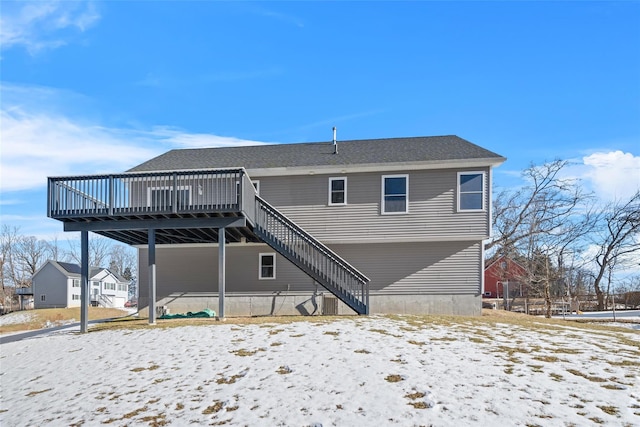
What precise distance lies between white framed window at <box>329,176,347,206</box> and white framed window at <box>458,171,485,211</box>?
414 centimetres

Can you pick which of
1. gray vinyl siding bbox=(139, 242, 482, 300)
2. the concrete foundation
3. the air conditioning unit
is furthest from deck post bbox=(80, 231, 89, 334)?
the air conditioning unit

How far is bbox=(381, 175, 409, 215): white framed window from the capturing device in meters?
17.6

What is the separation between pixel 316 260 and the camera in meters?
15.7

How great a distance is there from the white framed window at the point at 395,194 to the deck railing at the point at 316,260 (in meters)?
3.20

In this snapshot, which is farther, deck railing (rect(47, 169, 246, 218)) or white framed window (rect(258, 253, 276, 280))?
white framed window (rect(258, 253, 276, 280))

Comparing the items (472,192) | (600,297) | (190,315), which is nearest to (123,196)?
(190,315)

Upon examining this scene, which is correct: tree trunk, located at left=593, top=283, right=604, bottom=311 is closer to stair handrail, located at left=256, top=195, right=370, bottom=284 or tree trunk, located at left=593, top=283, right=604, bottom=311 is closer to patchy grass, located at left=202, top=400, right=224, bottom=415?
stair handrail, located at left=256, top=195, right=370, bottom=284

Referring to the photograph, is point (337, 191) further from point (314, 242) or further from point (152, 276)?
point (152, 276)

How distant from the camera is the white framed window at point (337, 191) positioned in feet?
58.9

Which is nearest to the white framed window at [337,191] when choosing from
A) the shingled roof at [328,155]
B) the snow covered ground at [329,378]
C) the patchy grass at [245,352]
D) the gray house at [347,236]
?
the gray house at [347,236]

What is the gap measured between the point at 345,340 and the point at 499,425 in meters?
4.87

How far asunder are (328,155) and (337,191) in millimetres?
1809

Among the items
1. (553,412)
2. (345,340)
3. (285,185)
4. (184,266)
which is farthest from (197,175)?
(553,412)

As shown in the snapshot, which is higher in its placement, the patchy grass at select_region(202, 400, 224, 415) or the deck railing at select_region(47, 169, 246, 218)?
the deck railing at select_region(47, 169, 246, 218)
